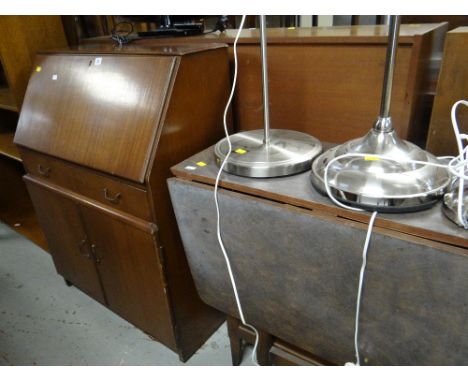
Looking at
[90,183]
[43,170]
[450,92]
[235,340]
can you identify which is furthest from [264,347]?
[43,170]

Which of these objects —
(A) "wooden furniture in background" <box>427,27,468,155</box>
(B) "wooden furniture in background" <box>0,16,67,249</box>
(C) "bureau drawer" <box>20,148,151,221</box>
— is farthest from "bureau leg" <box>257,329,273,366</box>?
(B) "wooden furniture in background" <box>0,16,67,249</box>

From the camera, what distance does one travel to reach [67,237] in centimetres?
155

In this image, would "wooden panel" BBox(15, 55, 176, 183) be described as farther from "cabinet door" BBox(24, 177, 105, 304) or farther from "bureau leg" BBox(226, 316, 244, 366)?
"bureau leg" BBox(226, 316, 244, 366)

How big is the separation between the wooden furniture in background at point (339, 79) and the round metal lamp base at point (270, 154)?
16cm

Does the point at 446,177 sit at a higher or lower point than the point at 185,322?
higher

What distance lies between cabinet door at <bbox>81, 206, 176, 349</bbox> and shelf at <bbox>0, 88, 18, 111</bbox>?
779mm

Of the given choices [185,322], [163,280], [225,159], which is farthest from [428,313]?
[185,322]

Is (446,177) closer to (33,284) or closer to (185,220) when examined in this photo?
(185,220)

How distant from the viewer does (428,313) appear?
2.25 feet

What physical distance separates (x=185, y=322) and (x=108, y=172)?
2.07 feet

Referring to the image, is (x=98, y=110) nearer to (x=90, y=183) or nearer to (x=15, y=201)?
(x=90, y=183)

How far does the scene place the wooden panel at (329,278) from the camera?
660 mm

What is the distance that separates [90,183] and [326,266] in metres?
0.86

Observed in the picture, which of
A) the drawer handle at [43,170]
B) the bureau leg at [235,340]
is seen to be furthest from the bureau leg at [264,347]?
the drawer handle at [43,170]
